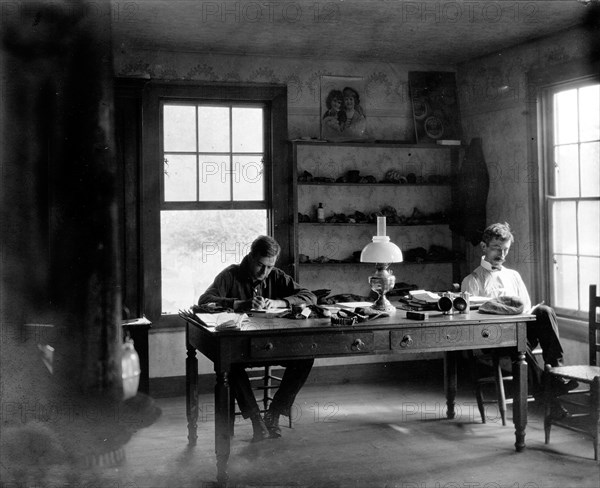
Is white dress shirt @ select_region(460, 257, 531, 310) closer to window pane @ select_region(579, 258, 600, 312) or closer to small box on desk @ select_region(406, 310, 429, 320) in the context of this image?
window pane @ select_region(579, 258, 600, 312)

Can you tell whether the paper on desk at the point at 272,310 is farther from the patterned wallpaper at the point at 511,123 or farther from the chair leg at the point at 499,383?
the patterned wallpaper at the point at 511,123

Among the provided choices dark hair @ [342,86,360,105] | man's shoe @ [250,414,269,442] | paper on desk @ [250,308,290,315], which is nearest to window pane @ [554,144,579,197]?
dark hair @ [342,86,360,105]

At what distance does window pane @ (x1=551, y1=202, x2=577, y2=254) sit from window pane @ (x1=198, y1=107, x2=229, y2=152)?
10.1 ft

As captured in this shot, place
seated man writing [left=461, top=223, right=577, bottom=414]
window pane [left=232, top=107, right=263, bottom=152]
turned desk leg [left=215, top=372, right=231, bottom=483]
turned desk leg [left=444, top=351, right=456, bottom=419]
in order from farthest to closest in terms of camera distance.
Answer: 1. window pane [left=232, top=107, right=263, bottom=152]
2. turned desk leg [left=444, top=351, right=456, bottom=419]
3. seated man writing [left=461, top=223, right=577, bottom=414]
4. turned desk leg [left=215, top=372, right=231, bottom=483]

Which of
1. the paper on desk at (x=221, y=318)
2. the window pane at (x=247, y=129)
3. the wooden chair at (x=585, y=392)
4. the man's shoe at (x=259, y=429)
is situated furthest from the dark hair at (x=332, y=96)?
the man's shoe at (x=259, y=429)

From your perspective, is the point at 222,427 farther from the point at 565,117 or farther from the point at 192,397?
the point at 565,117

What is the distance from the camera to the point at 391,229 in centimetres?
665

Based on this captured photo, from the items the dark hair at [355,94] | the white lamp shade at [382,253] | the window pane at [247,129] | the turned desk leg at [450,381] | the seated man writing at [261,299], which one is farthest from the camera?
the dark hair at [355,94]

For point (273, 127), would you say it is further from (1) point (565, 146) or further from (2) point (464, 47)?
(1) point (565, 146)

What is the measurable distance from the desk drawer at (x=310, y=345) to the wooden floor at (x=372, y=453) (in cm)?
75

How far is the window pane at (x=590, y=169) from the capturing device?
Result: 17.1 ft

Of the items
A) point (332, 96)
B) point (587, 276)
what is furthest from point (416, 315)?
point (332, 96)

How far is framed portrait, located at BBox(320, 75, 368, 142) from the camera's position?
645cm

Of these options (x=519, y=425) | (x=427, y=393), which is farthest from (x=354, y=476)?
(x=427, y=393)
